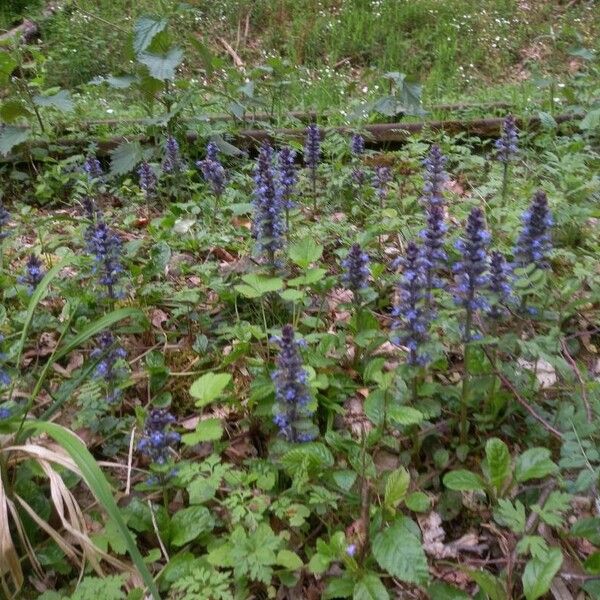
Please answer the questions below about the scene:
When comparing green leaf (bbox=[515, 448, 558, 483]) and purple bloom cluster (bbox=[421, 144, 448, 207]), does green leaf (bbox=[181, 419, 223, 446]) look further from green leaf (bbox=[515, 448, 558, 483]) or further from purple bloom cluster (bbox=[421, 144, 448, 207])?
purple bloom cluster (bbox=[421, 144, 448, 207])

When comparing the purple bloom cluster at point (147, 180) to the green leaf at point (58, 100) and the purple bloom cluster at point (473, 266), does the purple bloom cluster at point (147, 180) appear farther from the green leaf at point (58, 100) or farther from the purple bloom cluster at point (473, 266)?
the purple bloom cluster at point (473, 266)

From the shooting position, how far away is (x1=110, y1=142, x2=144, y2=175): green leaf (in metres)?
4.50

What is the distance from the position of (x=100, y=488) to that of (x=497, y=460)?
3.99ft

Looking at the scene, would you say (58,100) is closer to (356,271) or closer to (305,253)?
(305,253)

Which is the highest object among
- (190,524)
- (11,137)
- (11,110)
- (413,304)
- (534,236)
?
(534,236)

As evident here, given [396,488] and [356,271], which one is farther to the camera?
[356,271]

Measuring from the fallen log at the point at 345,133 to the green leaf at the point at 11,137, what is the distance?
243mm

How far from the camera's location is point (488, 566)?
78.9 inches

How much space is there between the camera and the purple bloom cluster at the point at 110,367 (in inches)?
96.6

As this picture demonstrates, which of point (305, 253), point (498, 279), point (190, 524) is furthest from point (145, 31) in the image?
point (190, 524)

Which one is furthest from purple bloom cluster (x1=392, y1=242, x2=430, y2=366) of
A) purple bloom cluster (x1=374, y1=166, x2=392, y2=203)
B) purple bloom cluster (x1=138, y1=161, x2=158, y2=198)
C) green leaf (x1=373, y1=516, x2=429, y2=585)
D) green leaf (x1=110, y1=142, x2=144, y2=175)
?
green leaf (x1=110, y1=142, x2=144, y2=175)

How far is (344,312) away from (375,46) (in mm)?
6869

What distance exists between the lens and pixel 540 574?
1710 mm

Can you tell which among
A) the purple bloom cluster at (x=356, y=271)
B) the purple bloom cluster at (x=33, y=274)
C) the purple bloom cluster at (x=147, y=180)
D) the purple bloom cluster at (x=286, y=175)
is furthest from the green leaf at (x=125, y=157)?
the purple bloom cluster at (x=356, y=271)
